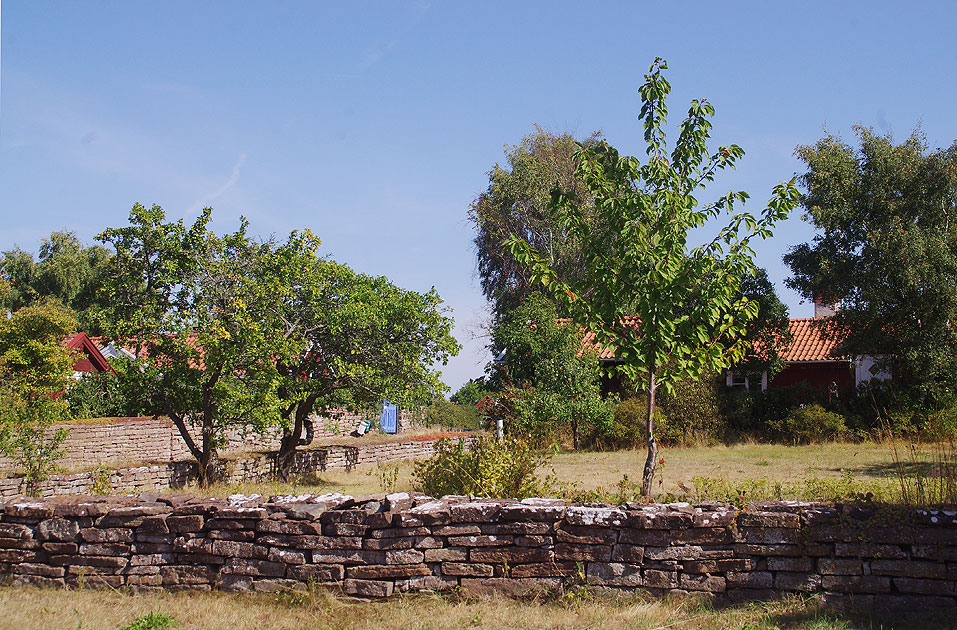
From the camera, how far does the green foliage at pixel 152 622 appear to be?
4.91 metres

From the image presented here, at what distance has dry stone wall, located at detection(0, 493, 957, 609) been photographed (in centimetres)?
493

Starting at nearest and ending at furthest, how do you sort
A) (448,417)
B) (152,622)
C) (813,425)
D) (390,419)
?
(152,622) → (813,425) → (448,417) → (390,419)

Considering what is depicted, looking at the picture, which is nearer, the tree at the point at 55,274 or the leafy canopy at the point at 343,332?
the leafy canopy at the point at 343,332

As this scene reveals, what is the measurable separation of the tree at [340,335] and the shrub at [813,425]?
37.2ft

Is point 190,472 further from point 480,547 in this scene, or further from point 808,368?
point 808,368

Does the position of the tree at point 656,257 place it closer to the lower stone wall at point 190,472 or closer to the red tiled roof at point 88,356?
the lower stone wall at point 190,472

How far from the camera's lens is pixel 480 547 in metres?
5.42

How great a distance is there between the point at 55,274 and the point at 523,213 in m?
26.7

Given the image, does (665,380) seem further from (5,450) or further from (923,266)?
(923,266)

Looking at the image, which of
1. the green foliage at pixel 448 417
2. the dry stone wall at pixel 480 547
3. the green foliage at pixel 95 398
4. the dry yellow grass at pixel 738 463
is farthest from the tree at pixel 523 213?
the dry stone wall at pixel 480 547

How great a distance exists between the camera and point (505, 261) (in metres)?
35.2

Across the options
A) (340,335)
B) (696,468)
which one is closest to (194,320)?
(340,335)

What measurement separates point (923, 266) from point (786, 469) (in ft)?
28.0

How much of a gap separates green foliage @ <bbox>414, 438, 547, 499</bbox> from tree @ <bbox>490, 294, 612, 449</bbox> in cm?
1402
